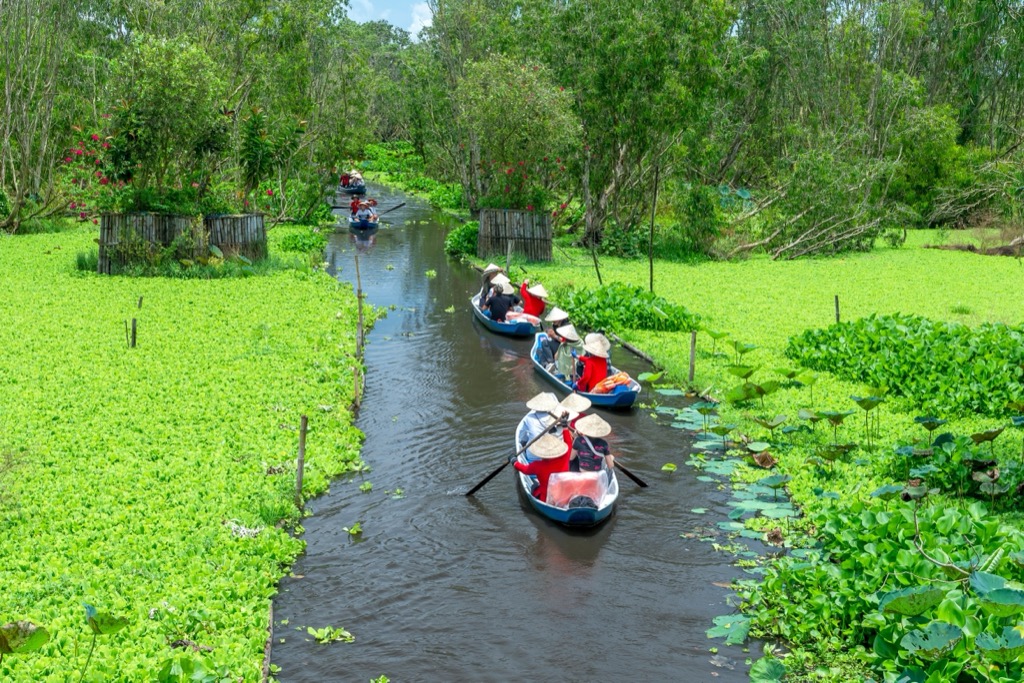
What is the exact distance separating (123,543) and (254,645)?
6.87 ft

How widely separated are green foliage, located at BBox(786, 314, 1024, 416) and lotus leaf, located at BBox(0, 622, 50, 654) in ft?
41.2

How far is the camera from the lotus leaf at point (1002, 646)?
709cm

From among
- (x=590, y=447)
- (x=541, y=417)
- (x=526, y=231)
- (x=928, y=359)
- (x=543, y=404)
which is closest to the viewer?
(x=590, y=447)

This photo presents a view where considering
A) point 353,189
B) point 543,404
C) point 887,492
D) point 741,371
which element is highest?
point 353,189

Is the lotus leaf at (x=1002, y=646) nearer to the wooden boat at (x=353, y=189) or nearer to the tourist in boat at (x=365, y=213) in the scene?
the tourist in boat at (x=365, y=213)

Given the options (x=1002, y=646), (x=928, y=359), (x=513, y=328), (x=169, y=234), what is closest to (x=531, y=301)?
(x=513, y=328)

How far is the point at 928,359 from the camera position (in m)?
15.7

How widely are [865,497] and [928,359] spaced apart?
502cm

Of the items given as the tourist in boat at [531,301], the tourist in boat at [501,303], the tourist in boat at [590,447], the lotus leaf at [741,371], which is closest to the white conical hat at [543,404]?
the tourist in boat at [590,447]

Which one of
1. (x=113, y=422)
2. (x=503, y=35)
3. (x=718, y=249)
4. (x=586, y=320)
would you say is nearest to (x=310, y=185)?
(x=503, y=35)

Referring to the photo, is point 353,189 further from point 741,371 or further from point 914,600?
point 914,600

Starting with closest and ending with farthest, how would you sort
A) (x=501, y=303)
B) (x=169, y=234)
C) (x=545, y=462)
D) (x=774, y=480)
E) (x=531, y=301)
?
(x=774, y=480), (x=545, y=462), (x=501, y=303), (x=531, y=301), (x=169, y=234)

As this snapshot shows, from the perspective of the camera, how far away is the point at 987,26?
1817 cm

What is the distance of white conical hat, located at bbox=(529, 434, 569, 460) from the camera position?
39.5 feet
